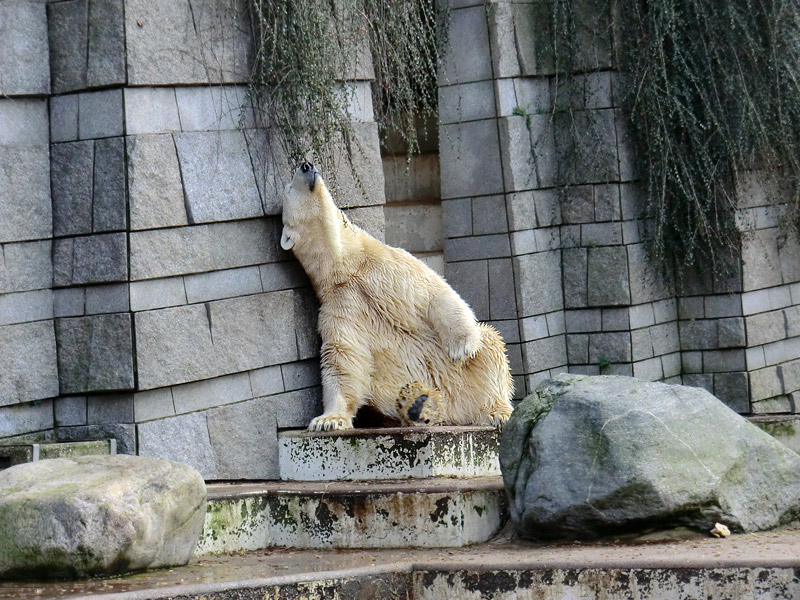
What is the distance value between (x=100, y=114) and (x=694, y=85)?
3.41 m

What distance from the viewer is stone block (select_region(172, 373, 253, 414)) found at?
5172 mm

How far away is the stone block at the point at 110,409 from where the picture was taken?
4.98 metres

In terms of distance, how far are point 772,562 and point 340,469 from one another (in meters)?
1.92

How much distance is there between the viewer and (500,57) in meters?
6.78

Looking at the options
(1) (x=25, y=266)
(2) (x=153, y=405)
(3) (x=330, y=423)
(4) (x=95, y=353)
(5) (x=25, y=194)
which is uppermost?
(5) (x=25, y=194)

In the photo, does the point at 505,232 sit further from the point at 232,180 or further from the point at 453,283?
the point at 232,180

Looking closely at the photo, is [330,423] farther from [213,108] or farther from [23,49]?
[23,49]

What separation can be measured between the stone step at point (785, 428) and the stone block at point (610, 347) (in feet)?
2.64

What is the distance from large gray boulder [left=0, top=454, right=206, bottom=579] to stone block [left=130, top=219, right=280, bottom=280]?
96cm

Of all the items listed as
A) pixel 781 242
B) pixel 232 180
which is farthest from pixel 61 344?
pixel 781 242

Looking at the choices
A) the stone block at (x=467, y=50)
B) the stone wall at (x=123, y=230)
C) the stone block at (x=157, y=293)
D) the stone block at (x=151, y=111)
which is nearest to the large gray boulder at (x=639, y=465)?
the stone wall at (x=123, y=230)

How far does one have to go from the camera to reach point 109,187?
495cm

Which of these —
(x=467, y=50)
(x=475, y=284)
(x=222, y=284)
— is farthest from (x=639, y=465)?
(x=467, y=50)

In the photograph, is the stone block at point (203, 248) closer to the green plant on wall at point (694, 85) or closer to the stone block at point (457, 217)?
the stone block at point (457, 217)
